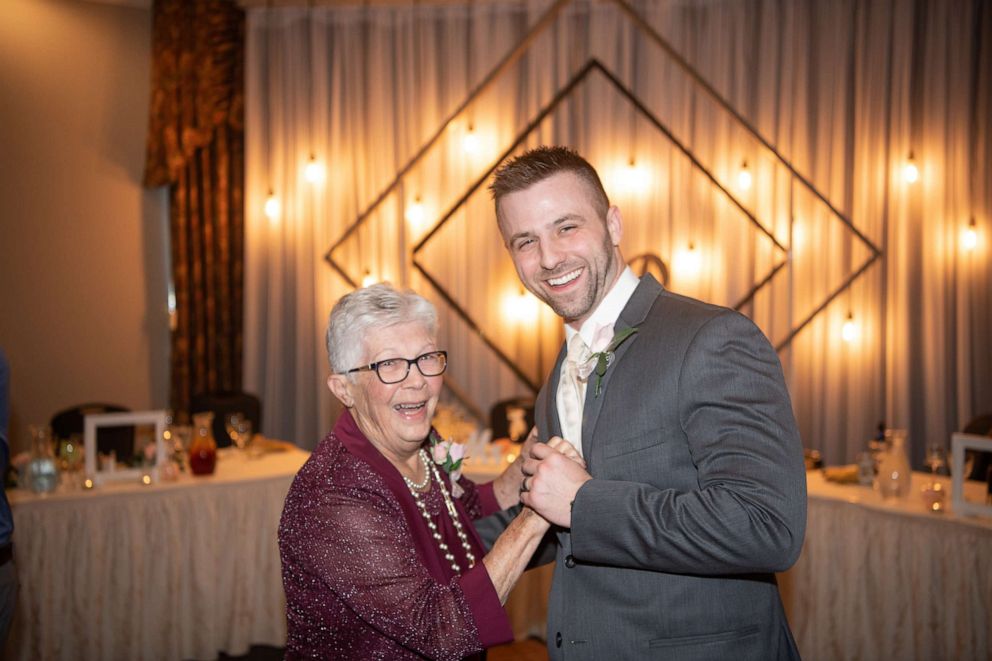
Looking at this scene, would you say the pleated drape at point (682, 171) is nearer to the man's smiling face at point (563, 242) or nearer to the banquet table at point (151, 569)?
the banquet table at point (151, 569)

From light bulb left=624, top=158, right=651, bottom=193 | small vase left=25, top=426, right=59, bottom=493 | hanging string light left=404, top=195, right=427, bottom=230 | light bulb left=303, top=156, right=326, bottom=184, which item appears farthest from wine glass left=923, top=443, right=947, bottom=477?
light bulb left=303, top=156, right=326, bottom=184

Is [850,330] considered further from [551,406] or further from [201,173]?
[201,173]

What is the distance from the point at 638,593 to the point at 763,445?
426 mm

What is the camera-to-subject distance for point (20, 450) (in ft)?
20.2

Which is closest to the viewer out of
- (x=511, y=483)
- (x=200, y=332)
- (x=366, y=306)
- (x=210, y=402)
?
(x=366, y=306)

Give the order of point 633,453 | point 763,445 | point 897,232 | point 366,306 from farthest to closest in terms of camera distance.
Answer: point 897,232, point 366,306, point 633,453, point 763,445

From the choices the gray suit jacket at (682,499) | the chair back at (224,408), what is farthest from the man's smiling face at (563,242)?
the chair back at (224,408)

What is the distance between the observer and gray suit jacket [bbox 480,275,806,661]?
1.45 m

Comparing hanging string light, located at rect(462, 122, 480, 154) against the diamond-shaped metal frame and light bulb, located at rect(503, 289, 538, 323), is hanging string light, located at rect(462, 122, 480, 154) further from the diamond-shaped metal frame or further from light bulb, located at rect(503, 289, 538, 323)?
light bulb, located at rect(503, 289, 538, 323)

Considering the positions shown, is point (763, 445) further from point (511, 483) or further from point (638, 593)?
point (511, 483)

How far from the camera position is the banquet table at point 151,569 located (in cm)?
362

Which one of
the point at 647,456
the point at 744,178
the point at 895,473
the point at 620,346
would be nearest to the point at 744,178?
the point at 744,178

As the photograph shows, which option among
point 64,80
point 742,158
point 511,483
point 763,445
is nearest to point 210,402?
point 64,80

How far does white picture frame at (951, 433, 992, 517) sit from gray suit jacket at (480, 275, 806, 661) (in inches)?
71.2
